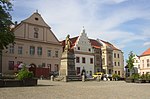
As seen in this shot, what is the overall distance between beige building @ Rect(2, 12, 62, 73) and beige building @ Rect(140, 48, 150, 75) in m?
27.3

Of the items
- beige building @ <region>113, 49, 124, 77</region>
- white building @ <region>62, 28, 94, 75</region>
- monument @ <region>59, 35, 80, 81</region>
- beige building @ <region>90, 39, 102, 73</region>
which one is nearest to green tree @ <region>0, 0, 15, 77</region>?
monument @ <region>59, 35, 80, 81</region>

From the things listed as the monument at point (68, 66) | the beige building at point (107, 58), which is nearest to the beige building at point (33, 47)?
the beige building at point (107, 58)

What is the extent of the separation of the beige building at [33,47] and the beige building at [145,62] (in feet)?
89.5

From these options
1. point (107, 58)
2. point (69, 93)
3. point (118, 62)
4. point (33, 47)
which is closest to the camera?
point (69, 93)

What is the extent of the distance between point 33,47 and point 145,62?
1369 inches

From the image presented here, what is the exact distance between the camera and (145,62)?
6869 centimetres

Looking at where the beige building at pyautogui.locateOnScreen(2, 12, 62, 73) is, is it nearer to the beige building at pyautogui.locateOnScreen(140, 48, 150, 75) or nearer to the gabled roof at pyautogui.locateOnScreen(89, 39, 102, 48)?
the gabled roof at pyautogui.locateOnScreen(89, 39, 102, 48)

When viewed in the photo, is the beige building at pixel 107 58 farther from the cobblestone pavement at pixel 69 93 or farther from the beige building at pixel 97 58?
the cobblestone pavement at pixel 69 93

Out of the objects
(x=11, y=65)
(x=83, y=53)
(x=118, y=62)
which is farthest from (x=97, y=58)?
(x=11, y=65)

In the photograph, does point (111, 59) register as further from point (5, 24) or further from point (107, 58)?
point (5, 24)

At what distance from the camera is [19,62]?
47.8 metres

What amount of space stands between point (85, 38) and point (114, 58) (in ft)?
39.5

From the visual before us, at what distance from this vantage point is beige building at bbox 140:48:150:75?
67.7 m

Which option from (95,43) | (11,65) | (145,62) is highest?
(95,43)
